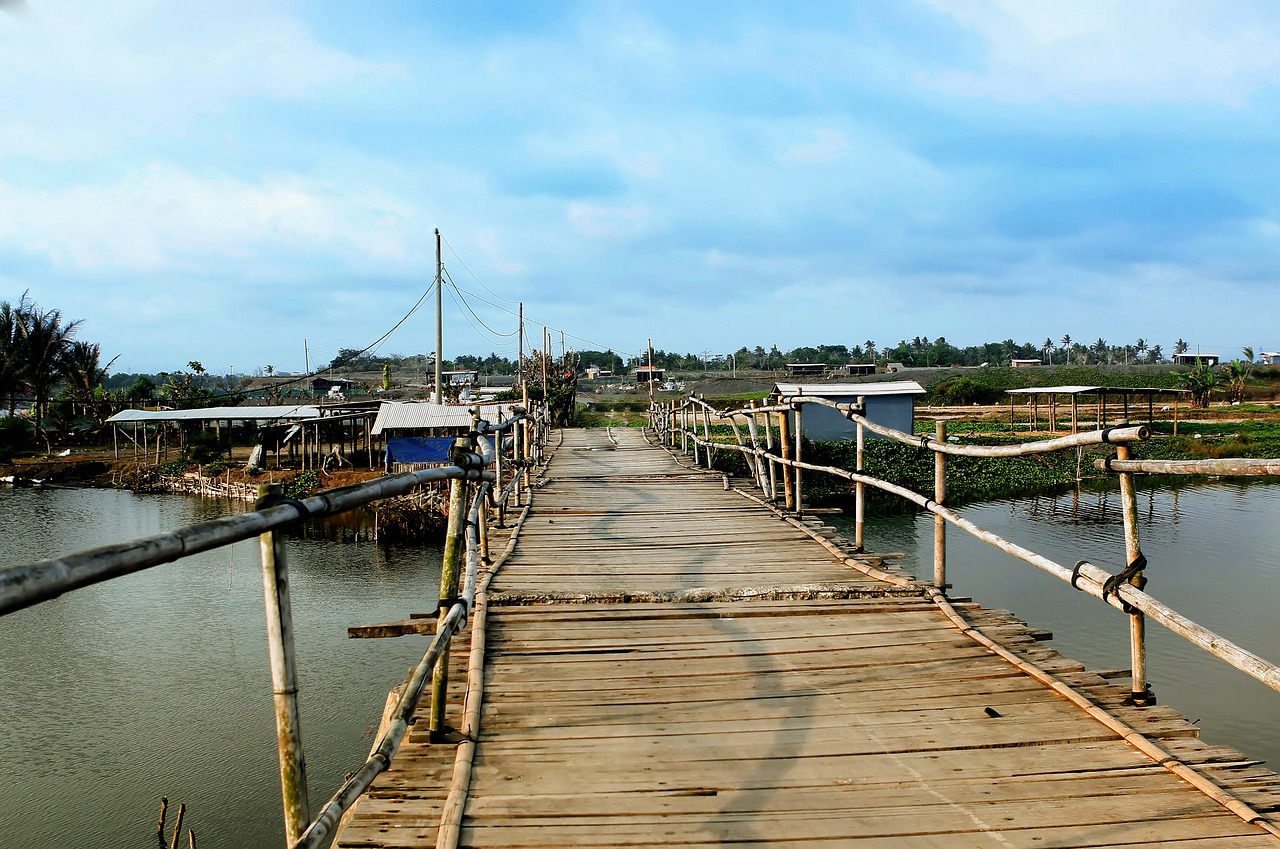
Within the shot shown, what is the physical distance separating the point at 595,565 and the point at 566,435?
13901mm

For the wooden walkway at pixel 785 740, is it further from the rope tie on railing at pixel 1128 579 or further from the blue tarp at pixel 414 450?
the blue tarp at pixel 414 450

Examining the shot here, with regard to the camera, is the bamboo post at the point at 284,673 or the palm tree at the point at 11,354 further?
the palm tree at the point at 11,354

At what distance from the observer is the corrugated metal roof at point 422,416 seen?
25219 millimetres

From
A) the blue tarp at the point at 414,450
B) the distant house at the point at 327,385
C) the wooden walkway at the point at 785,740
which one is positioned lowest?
the blue tarp at the point at 414,450

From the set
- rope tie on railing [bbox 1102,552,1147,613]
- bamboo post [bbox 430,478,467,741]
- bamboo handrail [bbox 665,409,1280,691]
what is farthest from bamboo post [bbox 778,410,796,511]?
bamboo post [bbox 430,478,467,741]

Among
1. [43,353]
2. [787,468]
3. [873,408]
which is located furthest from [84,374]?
[787,468]

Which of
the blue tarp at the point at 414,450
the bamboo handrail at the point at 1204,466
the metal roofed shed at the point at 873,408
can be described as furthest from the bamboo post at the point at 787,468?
the metal roofed shed at the point at 873,408

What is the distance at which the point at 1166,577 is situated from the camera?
13.0m

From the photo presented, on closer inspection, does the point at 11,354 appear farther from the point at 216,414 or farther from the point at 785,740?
the point at 785,740

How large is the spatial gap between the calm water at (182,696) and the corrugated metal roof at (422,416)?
8.91 metres

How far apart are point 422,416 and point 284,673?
81.6ft

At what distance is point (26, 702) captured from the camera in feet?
31.5

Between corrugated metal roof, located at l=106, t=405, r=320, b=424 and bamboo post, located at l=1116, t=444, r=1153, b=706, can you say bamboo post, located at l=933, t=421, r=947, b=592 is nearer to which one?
bamboo post, located at l=1116, t=444, r=1153, b=706

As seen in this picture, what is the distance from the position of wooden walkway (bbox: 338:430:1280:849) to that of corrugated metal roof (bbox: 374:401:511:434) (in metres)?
21.4
